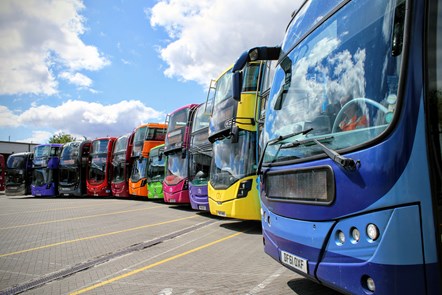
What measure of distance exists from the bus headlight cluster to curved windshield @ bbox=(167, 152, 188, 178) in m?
11.8

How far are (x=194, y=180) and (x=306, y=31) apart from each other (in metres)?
9.33

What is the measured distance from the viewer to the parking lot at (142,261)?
479 cm

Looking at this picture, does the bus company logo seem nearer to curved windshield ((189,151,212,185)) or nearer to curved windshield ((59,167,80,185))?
curved windshield ((189,151,212,185))

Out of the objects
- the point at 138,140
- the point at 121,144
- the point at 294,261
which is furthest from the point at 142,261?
the point at 121,144

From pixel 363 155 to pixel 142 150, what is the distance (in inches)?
760

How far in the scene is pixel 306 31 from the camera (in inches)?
152

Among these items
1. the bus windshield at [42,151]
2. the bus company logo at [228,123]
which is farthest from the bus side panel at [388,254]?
the bus windshield at [42,151]

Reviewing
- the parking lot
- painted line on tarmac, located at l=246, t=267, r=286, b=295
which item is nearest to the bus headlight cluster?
the parking lot

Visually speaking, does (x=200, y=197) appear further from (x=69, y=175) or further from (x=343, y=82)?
(x=69, y=175)

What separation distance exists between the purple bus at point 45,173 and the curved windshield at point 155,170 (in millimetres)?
12438

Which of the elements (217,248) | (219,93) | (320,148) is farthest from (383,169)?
(219,93)

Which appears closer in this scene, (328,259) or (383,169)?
(383,169)

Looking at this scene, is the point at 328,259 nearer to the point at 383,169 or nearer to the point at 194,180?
the point at 383,169

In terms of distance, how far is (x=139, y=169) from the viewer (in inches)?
832
